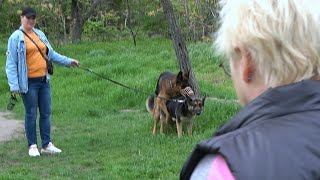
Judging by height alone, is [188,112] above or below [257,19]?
below

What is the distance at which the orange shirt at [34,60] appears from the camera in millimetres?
7535

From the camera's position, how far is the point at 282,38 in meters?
1.47

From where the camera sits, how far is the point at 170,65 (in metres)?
15.2

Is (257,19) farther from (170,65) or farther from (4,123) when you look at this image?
(170,65)

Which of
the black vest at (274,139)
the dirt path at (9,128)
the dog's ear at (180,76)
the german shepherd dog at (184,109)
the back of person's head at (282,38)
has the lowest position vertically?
the dirt path at (9,128)

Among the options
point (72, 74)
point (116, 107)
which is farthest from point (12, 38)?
point (72, 74)

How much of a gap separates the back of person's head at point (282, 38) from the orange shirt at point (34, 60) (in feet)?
20.4

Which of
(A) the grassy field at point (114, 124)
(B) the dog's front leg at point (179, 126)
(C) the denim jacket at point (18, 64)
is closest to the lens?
(A) the grassy field at point (114, 124)

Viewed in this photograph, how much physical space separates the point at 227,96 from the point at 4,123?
3922 mm

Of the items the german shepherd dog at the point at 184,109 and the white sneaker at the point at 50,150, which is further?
the german shepherd dog at the point at 184,109

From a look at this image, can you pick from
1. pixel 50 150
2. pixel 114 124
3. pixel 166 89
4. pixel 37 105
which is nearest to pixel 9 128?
pixel 114 124

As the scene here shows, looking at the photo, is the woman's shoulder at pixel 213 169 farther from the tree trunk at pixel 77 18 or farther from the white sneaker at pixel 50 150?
the tree trunk at pixel 77 18

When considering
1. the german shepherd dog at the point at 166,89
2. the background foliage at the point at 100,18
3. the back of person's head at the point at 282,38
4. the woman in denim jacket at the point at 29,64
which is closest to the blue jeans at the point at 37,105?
the woman in denim jacket at the point at 29,64

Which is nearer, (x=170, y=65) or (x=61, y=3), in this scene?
(x=170, y=65)
